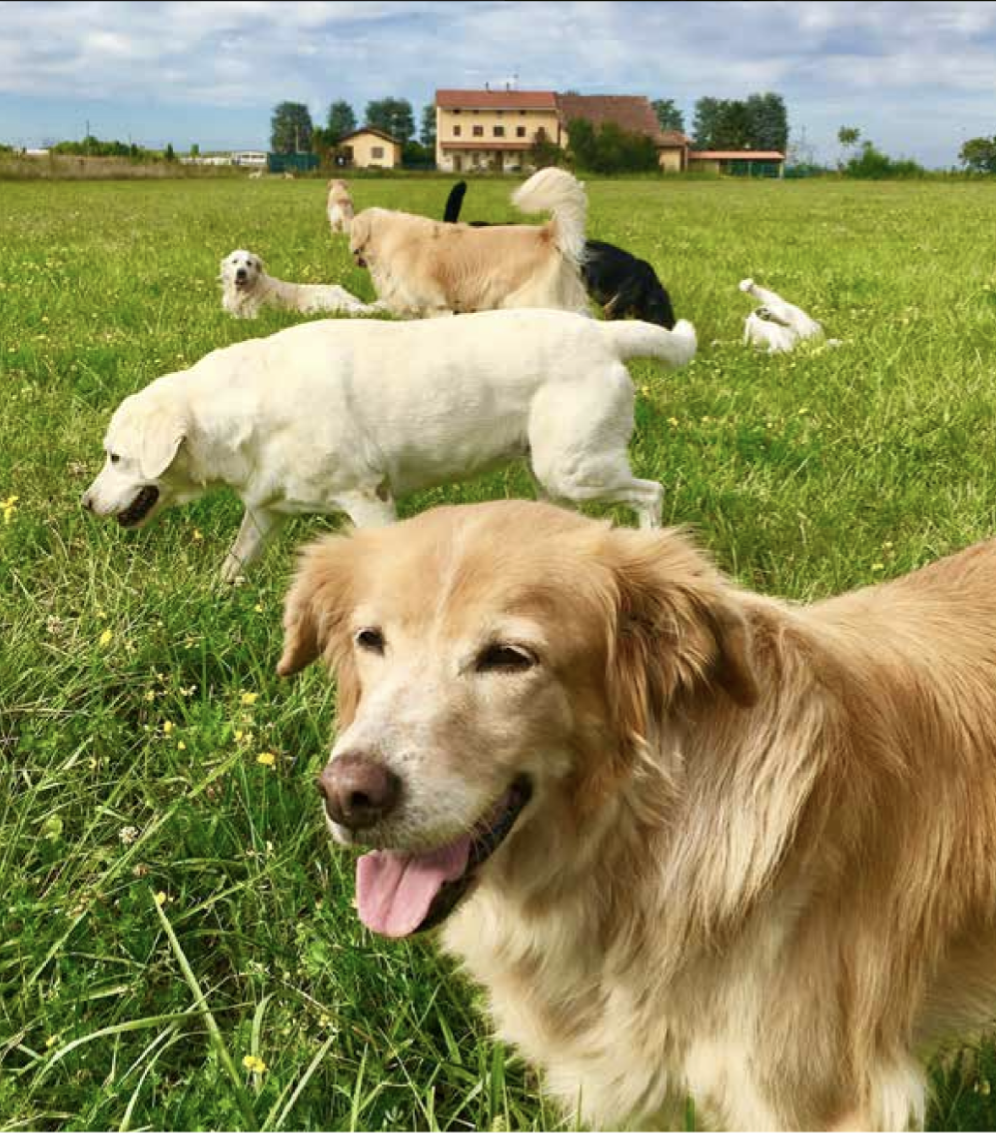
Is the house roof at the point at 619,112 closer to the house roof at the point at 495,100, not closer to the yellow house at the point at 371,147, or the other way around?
the house roof at the point at 495,100

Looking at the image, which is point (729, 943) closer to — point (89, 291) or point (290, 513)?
point (290, 513)

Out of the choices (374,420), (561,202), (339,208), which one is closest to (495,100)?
(339,208)

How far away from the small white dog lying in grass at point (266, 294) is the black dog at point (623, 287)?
228 cm

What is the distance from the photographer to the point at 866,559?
4414 mm

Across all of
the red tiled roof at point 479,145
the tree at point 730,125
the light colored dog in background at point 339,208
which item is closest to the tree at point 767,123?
the tree at point 730,125

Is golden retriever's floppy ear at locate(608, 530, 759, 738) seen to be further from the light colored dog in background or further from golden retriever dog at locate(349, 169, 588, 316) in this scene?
the light colored dog in background

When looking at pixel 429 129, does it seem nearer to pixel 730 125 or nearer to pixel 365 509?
pixel 730 125

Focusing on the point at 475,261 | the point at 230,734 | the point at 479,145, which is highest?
the point at 479,145

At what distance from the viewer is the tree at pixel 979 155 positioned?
52.4 meters

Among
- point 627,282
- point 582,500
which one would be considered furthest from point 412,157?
point 582,500

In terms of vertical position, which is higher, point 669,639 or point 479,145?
point 479,145

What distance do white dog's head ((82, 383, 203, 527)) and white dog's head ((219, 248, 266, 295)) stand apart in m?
6.35

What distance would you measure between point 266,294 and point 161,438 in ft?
21.8

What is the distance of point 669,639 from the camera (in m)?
2.03
